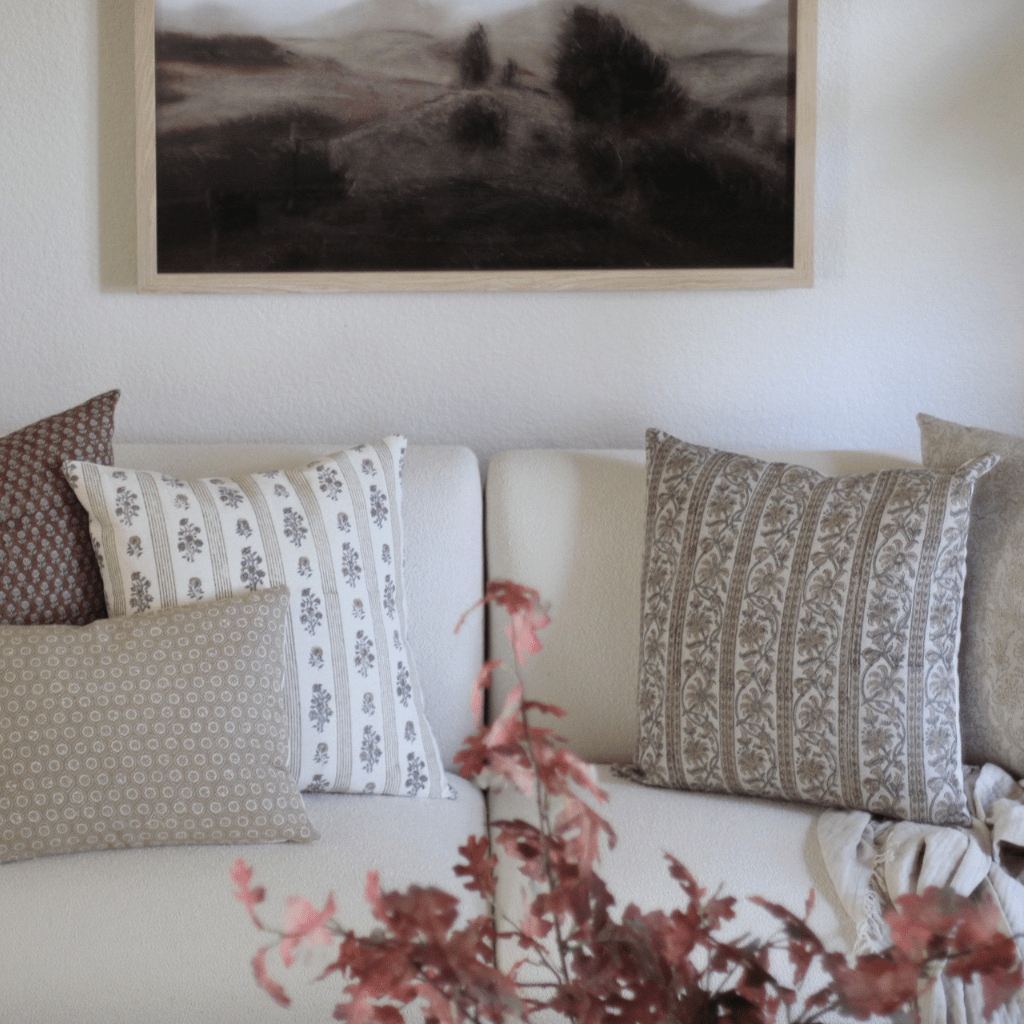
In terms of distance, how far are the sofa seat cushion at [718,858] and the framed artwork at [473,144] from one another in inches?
38.1

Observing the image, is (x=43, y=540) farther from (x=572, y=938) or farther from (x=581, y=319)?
(x=572, y=938)

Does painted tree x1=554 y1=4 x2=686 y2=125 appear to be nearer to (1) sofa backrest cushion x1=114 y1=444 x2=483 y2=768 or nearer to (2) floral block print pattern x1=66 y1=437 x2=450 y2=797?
(1) sofa backrest cushion x1=114 y1=444 x2=483 y2=768

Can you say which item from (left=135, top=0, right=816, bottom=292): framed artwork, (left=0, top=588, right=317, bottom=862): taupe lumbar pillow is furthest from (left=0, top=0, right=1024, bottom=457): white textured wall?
(left=0, top=588, right=317, bottom=862): taupe lumbar pillow

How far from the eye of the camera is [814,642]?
1.40 meters

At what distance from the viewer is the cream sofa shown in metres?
1.11

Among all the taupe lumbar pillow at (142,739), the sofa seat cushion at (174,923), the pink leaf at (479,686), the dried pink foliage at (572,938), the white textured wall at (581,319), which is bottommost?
the sofa seat cushion at (174,923)

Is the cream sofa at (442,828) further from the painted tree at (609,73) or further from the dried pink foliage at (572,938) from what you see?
the painted tree at (609,73)

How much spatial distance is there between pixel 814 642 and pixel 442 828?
1.88 feet

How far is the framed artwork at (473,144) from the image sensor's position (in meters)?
1.87

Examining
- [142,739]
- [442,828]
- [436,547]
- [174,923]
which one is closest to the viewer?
[174,923]

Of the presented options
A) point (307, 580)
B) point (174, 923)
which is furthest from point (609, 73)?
point (174, 923)

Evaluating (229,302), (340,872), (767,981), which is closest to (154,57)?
(229,302)

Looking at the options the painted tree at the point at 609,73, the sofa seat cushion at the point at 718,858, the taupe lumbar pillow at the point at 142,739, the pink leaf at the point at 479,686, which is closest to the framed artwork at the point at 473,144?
the painted tree at the point at 609,73

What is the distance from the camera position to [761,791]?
1441 millimetres
